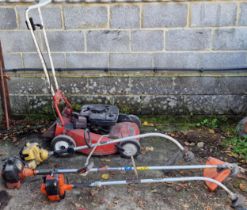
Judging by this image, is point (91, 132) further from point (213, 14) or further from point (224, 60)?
point (213, 14)

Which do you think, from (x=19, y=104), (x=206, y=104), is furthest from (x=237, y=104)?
(x=19, y=104)

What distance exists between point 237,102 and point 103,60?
1883 mm

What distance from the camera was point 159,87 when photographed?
4.73 meters

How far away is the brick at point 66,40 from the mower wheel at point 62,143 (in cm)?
125

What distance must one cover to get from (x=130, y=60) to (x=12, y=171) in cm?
208

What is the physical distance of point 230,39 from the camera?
4457mm

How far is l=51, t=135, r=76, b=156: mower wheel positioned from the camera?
3.96m

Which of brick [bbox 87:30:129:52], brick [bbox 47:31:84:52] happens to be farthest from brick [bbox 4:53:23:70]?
brick [bbox 87:30:129:52]

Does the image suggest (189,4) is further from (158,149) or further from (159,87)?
(158,149)

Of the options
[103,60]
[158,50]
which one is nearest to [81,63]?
[103,60]

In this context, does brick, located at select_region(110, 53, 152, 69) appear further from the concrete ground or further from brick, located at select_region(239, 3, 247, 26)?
the concrete ground

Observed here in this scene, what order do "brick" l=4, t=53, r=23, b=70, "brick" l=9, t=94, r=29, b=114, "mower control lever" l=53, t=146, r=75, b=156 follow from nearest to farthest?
"mower control lever" l=53, t=146, r=75, b=156, "brick" l=4, t=53, r=23, b=70, "brick" l=9, t=94, r=29, b=114

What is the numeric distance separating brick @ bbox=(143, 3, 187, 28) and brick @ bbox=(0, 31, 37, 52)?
59.0 inches

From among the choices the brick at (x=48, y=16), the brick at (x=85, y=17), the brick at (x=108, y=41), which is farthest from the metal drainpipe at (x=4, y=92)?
the brick at (x=108, y=41)
